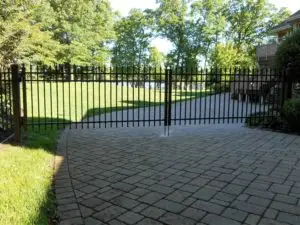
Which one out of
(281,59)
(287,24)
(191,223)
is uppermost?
(287,24)

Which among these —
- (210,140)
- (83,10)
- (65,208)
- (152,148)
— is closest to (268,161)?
(210,140)

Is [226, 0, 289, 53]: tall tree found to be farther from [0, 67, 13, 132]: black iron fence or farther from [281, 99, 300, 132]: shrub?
[0, 67, 13, 132]: black iron fence

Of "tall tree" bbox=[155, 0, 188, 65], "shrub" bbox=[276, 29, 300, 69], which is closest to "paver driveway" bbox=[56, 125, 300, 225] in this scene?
"shrub" bbox=[276, 29, 300, 69]

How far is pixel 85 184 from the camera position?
3885mm

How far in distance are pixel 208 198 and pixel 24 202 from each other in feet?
6.79

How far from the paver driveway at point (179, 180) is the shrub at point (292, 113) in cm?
62

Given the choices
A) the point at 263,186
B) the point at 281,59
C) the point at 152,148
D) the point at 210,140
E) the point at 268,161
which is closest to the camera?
the point at 263,186

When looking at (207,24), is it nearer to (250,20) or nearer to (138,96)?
(250,20)

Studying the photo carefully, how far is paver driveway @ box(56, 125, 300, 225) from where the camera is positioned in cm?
304

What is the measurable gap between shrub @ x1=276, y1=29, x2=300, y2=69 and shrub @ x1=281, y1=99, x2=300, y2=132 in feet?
4.52

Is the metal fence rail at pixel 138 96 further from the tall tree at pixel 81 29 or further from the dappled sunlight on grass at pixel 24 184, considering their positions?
the tall tree at pixel 81 29

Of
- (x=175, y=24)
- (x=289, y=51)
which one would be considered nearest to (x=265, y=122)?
(x=289, y=51)

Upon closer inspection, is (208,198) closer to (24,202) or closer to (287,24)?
(24,202)

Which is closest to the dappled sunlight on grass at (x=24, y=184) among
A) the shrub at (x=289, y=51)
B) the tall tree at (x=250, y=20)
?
the shrub at (x=289, y=51)
